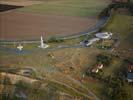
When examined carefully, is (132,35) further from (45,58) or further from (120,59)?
(45,58)

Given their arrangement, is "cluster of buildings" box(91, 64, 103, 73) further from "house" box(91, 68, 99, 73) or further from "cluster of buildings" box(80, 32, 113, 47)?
"cluster of buildings" box(80, 32, 113, 47)

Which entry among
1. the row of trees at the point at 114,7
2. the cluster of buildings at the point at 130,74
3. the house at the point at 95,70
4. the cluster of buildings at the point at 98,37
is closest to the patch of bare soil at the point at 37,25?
the row of trees at the point at 114,7

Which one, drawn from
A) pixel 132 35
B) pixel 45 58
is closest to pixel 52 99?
pixel 45 58

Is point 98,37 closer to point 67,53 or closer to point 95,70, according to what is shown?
point 67,53

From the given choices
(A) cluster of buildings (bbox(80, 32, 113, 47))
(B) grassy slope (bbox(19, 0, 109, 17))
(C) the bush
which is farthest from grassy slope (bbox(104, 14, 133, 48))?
(B) grassy slope (bbox(19, 0, 109, 17))

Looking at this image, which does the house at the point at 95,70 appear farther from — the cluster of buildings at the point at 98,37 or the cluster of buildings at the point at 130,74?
the cluster of buildings at the point at 98,37

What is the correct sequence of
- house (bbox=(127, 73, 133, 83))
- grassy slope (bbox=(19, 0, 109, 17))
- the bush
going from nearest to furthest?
1. house (bbox=(127, 73, 133, 83))
2. the bush
3. grassy slope (bbox=(19, 0, 109, 17))

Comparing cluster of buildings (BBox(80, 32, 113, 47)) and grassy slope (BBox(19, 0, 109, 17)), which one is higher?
grassy slope (BBox(19, 0, 109, 17))
